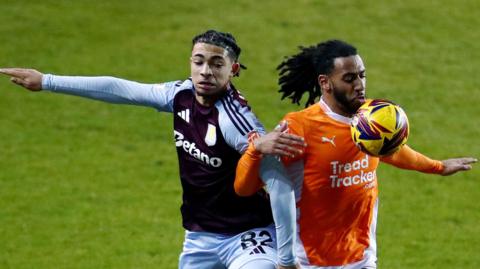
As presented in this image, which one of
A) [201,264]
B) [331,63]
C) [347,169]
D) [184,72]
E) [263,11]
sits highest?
[263,11]

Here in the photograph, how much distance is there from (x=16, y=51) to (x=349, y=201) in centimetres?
1093

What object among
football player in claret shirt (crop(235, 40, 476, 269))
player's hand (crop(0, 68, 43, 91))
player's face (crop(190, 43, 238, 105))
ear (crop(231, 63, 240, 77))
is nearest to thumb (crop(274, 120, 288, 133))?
football player in claret shirt (crop(235, 40, 476, 269))

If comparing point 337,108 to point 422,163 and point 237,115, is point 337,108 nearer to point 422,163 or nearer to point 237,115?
point 237,115

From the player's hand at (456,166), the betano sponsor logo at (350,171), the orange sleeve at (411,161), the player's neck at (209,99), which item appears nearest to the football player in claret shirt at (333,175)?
the betano sponsor logo at (350,171)

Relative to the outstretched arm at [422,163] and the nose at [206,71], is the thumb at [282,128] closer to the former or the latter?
the nose at [206,71]

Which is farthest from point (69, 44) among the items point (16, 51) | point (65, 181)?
point (65, 181)

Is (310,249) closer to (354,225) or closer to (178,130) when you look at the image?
(354,225)

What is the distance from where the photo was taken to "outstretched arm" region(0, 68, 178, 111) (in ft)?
27.3

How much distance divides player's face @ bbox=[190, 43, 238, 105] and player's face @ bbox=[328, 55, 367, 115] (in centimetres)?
76

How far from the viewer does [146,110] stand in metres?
16.5

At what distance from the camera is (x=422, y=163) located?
28.9 ft

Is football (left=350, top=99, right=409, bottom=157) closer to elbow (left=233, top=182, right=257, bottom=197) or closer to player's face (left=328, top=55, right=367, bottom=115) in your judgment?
player's face (left=328, top=55, right=367, bottom=115)

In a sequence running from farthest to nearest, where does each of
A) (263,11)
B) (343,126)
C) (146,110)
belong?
1. (263,11)
2. (146,110)
3. (343,126)

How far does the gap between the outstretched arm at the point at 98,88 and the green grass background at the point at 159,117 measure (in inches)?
145
